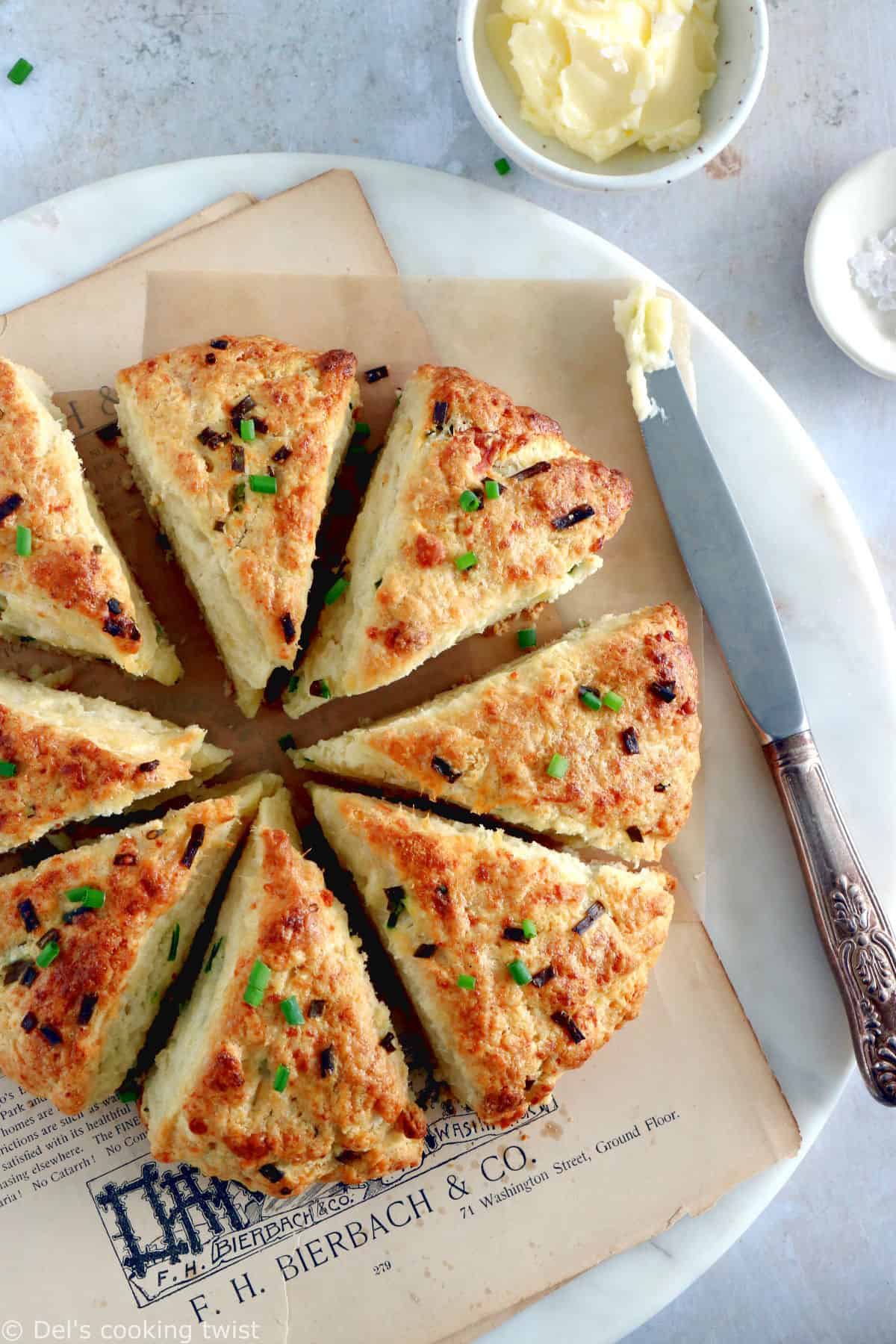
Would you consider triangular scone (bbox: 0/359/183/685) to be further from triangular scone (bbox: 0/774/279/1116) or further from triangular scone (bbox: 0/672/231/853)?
triangular scone (bbox: 0/774/279/1116)

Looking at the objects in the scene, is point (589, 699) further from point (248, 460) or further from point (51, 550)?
point (51, 550)

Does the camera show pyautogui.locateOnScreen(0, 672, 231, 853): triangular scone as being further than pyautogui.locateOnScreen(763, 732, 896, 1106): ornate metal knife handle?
No

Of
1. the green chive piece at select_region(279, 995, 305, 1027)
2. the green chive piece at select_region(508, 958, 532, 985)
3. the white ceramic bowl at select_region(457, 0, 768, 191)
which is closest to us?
the green chive piece at select_region(279, 995, 305, 1027)

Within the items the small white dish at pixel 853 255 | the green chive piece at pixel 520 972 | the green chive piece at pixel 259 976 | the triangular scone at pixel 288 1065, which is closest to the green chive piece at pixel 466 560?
the triangular scone at pixel 288 1065

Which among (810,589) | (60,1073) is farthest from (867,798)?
(60,1073)

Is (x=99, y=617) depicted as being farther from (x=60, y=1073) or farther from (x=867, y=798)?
(x=867, y=798)

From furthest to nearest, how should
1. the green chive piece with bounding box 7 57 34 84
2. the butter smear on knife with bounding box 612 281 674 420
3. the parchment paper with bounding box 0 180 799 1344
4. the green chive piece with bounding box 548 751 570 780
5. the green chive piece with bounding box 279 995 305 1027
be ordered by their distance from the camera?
the green chive piece with bounding box 7 57 34 84 < the butter smear on knife with bounding box 612 281 674 420 < the parchment paper with bounding box 0 180 799 1344 < the green chive piece with bounding box 548 751 570 780 < the green chive piece with bounding box 279 995 305 1027

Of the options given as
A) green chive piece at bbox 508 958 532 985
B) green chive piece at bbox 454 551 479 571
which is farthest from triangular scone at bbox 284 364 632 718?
green chive piece at bbox 508 958 532 985
